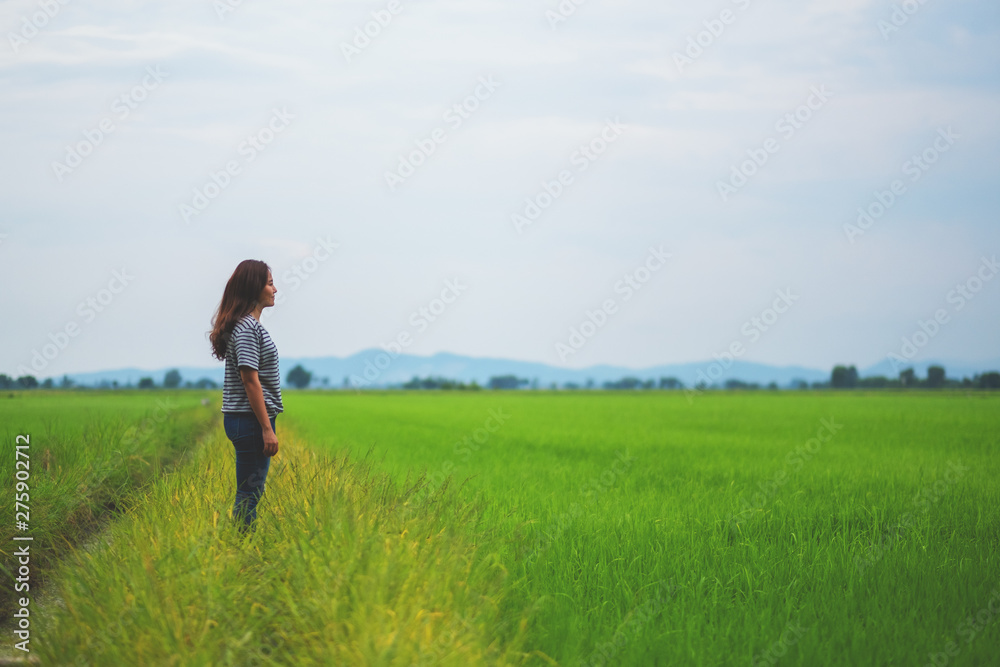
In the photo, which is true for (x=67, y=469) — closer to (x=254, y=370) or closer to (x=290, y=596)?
(x=254, y=370)

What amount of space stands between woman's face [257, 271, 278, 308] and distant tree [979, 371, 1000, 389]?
96.2m

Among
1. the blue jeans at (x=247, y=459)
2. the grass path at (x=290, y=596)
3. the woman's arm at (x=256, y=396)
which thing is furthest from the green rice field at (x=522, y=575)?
the woman's arm at (x=256, y=396)

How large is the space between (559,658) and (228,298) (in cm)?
318

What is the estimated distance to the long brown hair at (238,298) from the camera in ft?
16.1

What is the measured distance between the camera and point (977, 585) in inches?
197

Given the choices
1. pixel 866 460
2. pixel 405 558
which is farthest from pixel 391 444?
pixel 405 558

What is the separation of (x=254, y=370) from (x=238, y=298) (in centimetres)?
55

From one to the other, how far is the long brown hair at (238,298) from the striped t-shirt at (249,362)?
0.05 meters

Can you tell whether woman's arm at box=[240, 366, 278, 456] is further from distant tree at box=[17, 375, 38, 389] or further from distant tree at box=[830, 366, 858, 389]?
distant tree at box=[830, 366, 858, 389]

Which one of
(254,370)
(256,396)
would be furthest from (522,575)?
(254,370)

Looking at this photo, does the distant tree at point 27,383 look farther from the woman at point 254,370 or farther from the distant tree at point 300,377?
the distant tree at point 300,377

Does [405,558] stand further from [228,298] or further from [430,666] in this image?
[228,298]

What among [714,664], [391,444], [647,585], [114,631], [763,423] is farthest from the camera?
[763,423]

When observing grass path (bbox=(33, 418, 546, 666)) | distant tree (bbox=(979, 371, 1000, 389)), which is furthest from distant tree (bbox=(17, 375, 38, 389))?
distant tree (bbox=(979, 371, 1000, 389))
